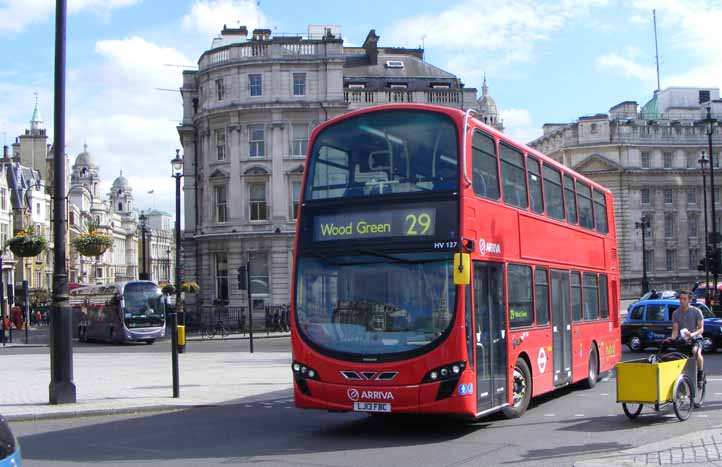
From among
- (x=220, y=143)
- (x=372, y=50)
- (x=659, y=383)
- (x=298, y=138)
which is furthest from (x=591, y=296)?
(x=372, y=50)

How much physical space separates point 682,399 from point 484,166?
4.29 meters

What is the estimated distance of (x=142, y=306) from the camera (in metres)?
44.1

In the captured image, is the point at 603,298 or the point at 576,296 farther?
the point at 603,298

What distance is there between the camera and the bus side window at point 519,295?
44.0 ft

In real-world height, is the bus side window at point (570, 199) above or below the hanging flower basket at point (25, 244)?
below

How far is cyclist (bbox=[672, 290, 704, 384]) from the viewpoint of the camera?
1357 centimetres

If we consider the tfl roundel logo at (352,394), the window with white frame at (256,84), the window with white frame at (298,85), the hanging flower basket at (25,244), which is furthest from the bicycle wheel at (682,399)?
the window with white frame at (256,84)

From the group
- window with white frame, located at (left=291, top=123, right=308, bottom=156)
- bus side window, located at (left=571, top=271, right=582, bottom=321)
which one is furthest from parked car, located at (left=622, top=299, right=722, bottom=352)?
window with white frame, located at (left=291, top=123, right=308, bottom=156)

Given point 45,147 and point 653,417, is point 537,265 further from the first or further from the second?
point 45,147

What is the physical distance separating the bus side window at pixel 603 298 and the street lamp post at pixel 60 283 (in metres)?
10.5

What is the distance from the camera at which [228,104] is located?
172ft

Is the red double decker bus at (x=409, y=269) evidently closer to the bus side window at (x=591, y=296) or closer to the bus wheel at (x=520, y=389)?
the bus wheel at (x=520, y=389)

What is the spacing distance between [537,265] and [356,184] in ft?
12.7

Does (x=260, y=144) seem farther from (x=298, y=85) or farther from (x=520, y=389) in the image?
(x=520, y=389)
